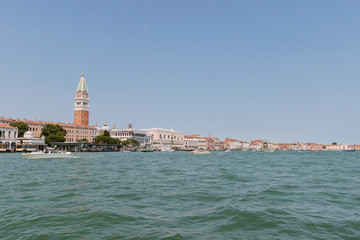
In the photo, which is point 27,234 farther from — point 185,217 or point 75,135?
point 75,135

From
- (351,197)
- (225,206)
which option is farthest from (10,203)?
(351,197)

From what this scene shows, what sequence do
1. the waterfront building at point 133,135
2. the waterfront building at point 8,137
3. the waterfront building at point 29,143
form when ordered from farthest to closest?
the waterfront building at point 133,135 < the waterfront building at point 29,143 < the waterfront building at point 8,137

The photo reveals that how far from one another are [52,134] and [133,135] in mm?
53684

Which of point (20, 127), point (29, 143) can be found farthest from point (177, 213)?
point (20, 127)

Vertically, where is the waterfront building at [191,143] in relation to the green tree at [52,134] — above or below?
below

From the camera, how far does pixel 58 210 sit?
33.2ft

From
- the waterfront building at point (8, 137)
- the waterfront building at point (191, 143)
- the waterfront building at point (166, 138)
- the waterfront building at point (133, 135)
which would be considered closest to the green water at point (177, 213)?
the waterfront building at point (8, 137)

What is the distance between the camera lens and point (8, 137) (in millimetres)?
84125

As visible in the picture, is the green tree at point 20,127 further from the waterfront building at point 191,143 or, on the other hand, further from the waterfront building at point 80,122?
the waterfront building at point 191,143

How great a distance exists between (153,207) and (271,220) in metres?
3.97

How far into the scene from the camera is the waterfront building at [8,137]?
80.2 meters

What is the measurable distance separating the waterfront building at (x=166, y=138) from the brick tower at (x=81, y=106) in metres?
33.3

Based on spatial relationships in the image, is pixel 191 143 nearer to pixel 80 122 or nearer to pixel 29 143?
pixel 80 122

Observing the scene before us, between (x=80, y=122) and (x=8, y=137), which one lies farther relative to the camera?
(x=80, y=122)
